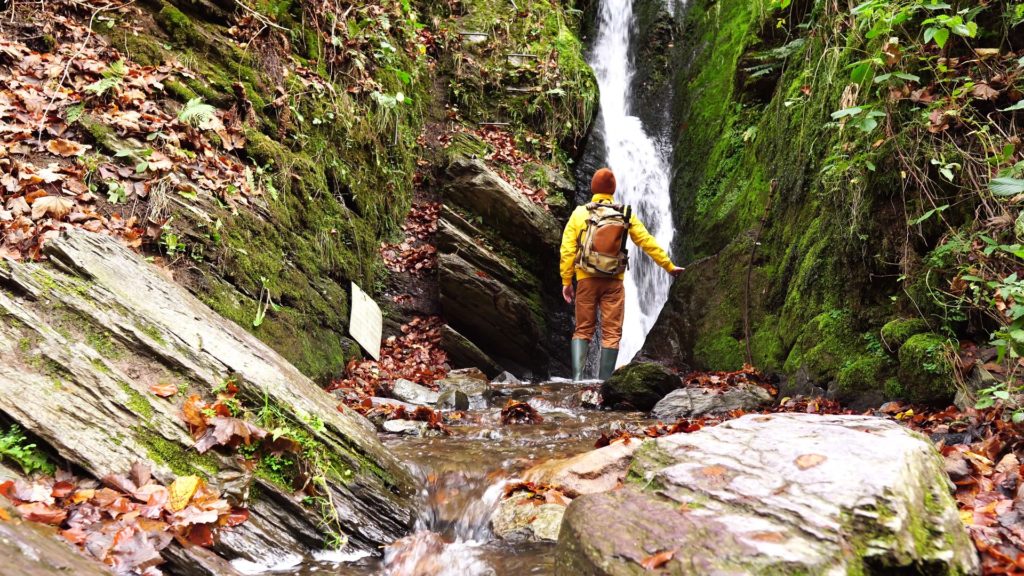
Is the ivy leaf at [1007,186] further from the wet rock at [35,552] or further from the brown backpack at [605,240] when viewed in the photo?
the wet rock at [35,552]

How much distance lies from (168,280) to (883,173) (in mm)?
5310

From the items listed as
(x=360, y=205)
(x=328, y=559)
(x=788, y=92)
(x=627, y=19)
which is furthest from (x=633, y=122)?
(x=328, y=559)

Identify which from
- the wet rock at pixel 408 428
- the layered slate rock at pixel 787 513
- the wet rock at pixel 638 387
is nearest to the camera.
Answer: the layered slate rock at pixel 787 513

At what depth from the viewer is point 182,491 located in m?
2.61

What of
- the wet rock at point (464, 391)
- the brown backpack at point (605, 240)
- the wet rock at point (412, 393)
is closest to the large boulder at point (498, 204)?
the brown backpack at point (605, 240)

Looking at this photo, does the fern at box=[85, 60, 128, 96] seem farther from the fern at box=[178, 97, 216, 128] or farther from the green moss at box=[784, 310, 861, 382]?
the green moss at box=[784, 310, 861, 382]

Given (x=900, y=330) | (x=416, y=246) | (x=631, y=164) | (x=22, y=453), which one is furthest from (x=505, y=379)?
(x=22, y=453)

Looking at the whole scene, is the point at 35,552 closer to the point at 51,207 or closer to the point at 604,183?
the point at 51,207

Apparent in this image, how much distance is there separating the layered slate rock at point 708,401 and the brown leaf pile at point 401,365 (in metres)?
2.74

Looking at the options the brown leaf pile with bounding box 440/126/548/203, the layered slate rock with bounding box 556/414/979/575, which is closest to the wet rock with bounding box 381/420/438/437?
the layered slate rock with bounding box 556/414/979/575

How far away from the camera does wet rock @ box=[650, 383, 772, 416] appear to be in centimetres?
Answer: 527

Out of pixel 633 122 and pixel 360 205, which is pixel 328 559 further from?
pixel 633 122

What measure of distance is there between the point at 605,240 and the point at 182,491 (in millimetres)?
4916

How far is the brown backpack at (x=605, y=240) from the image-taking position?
6551mm
